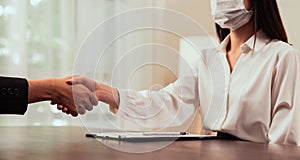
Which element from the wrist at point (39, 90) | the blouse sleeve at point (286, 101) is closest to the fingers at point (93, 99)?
the wrist at point (39, 90)

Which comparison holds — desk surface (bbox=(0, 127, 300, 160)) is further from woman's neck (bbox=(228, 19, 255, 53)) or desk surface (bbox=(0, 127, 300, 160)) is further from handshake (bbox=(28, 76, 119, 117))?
woman's neck (bbox=(228, 19, 255, 53))

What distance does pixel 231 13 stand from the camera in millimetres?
1531

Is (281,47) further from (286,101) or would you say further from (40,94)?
(40,94)

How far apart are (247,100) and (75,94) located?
515 mm

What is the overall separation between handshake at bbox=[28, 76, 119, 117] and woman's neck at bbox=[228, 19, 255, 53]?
0.45m

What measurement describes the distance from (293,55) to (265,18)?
16cm

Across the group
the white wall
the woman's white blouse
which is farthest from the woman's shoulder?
the white wall

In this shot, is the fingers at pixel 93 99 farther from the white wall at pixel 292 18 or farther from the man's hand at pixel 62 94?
the white wall at pixel 292 18

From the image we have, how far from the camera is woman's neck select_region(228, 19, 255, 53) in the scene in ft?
5.10

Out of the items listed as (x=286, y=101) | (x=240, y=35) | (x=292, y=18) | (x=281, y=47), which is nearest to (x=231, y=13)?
(x=240, y=35)

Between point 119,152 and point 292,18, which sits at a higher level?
point 292,18

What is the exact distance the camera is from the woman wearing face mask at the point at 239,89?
1378 mm

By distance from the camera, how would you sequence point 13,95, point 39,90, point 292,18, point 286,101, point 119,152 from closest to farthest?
point 119,152 < point 13,95 < point 39,90 < point 286,101 < point 292,18

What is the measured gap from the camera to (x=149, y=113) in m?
1.45
